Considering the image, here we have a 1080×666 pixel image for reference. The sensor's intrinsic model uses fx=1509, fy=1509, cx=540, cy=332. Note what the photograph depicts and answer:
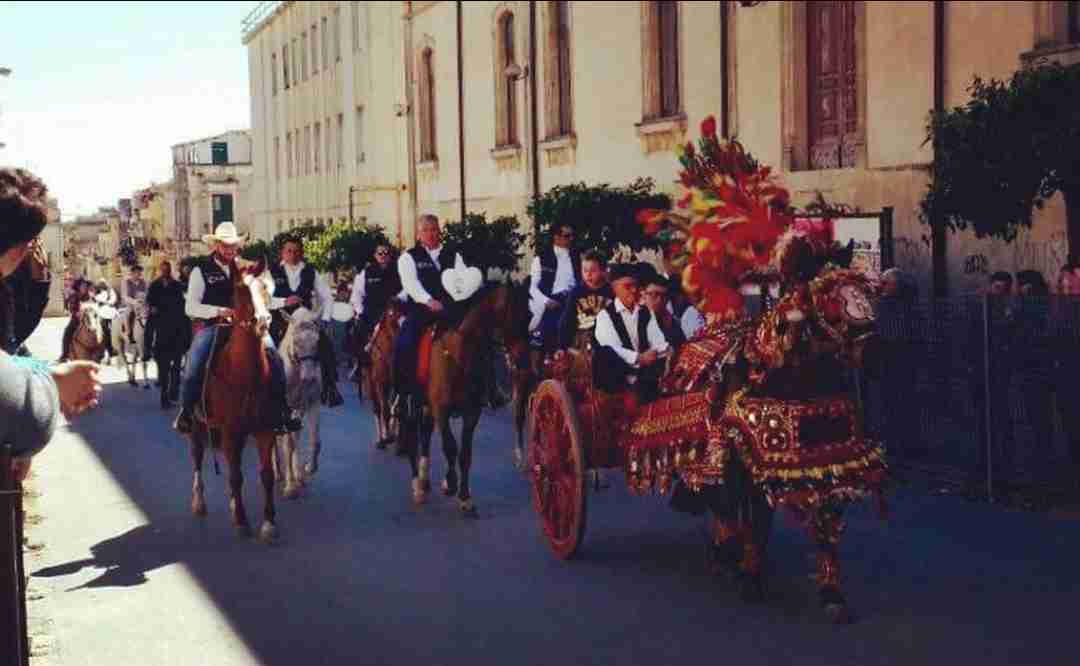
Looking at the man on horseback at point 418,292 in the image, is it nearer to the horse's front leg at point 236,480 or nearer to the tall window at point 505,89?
the horse's front leg at point 236,480

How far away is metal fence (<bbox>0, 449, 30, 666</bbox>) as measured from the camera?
3.50 m

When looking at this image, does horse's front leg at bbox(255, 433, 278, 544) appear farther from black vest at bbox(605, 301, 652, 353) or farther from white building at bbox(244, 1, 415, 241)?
white building at bbox(244, 1, 415, 241)

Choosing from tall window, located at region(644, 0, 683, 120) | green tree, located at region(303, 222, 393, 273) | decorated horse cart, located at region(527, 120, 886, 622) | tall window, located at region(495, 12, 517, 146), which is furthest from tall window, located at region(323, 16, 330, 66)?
decorated horse cart, located at region(527, 120, 886, 622)

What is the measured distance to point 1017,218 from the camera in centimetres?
1415

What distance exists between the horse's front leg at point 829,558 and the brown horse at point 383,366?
23.6ft

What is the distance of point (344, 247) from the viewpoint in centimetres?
3384

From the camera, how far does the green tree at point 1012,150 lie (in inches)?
530

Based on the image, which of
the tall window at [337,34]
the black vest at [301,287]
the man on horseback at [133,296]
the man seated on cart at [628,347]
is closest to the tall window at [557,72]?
the man on horseback at [133,296]

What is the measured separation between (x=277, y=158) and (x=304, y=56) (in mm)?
7443

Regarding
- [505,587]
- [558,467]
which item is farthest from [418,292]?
[505,587]

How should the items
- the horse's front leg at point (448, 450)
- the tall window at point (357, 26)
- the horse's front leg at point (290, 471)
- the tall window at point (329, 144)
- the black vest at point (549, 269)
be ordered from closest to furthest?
the horse's front leg at point (448, 450), the horse's front leg at point (290, 471), the black vest at point (549, 269), the tall window at point (357, 26), the tall window at point (329, 144)

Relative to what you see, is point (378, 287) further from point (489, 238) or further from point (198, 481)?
point (489, 238)

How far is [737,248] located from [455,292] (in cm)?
471

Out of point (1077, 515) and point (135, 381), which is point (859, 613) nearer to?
point (1077, 515)
